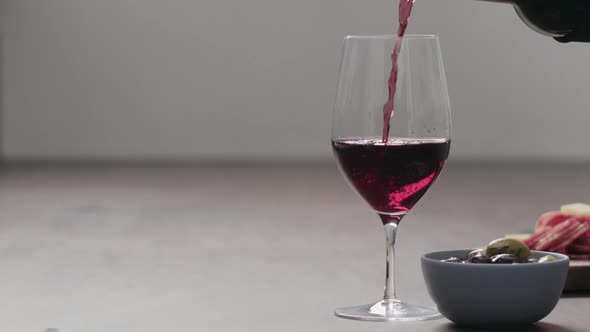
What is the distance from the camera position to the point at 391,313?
128cm

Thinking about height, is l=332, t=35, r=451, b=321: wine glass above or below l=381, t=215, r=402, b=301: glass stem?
above

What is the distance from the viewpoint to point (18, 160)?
22.9ft

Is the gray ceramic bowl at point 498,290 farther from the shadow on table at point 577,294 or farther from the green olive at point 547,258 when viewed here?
the shadow on table at point 577,294

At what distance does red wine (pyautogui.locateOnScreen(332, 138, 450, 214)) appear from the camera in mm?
1258

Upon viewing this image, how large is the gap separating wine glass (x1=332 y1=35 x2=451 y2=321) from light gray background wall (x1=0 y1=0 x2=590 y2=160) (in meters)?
5.91

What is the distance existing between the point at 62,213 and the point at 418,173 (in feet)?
6.95

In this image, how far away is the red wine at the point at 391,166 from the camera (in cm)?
126

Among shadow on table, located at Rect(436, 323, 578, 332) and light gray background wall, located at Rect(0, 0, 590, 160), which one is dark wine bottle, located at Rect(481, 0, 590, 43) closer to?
shadow on table, located at Rect(436, 323, 578, 332)

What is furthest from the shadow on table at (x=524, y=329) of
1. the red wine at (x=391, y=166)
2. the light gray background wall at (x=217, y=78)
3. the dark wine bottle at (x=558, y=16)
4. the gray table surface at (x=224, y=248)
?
the light gray background wall at (x=217, y=78)

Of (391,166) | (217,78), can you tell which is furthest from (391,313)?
(217,78)

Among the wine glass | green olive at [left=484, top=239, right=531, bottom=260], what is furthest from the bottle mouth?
green olive at [left=484, top=239, right=531, bottom=260]

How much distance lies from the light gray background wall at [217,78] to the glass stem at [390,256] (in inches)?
231

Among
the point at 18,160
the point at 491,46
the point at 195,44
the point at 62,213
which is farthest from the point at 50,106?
the point at 62,213

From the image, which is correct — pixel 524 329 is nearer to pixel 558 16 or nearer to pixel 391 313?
pixel 391 313
